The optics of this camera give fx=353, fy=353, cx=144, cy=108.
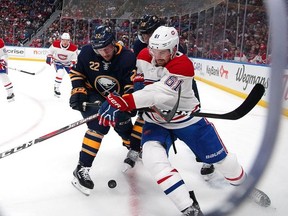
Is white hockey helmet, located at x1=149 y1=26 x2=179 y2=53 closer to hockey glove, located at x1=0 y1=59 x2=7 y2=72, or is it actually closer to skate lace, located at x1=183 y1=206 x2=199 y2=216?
skate lace, located at x1=183 y1=206 x2=199 y2=216

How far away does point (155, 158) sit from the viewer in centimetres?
158

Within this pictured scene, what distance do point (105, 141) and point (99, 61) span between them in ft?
3.87

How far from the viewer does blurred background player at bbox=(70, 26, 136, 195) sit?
6.55ft

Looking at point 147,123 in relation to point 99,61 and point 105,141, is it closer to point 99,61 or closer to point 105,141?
point 99,61

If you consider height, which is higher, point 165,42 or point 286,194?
point 165,42

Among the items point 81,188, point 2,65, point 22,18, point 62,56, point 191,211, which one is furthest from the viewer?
point 22,18

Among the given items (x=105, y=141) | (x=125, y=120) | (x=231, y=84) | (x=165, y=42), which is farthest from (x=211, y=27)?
(x=165, y=42)

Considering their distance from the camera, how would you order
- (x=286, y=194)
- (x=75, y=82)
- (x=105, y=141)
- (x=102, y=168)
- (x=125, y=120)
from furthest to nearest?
(x=105, y=141)
(x=102, y=168)
(x=125, y=120)
(x=75, y=82)
(x=286, y=194)

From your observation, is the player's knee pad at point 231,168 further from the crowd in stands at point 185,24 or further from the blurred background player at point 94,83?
the crowd in stands at point 185,24

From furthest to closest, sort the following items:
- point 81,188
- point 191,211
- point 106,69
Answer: point 106,69 → point 81,188 → point 191,211

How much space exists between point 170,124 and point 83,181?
0.61 m

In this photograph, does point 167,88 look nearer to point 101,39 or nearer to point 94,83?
point 101,39

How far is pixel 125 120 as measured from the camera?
224 centimetres

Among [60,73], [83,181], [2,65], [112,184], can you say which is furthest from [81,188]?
[60,73]
